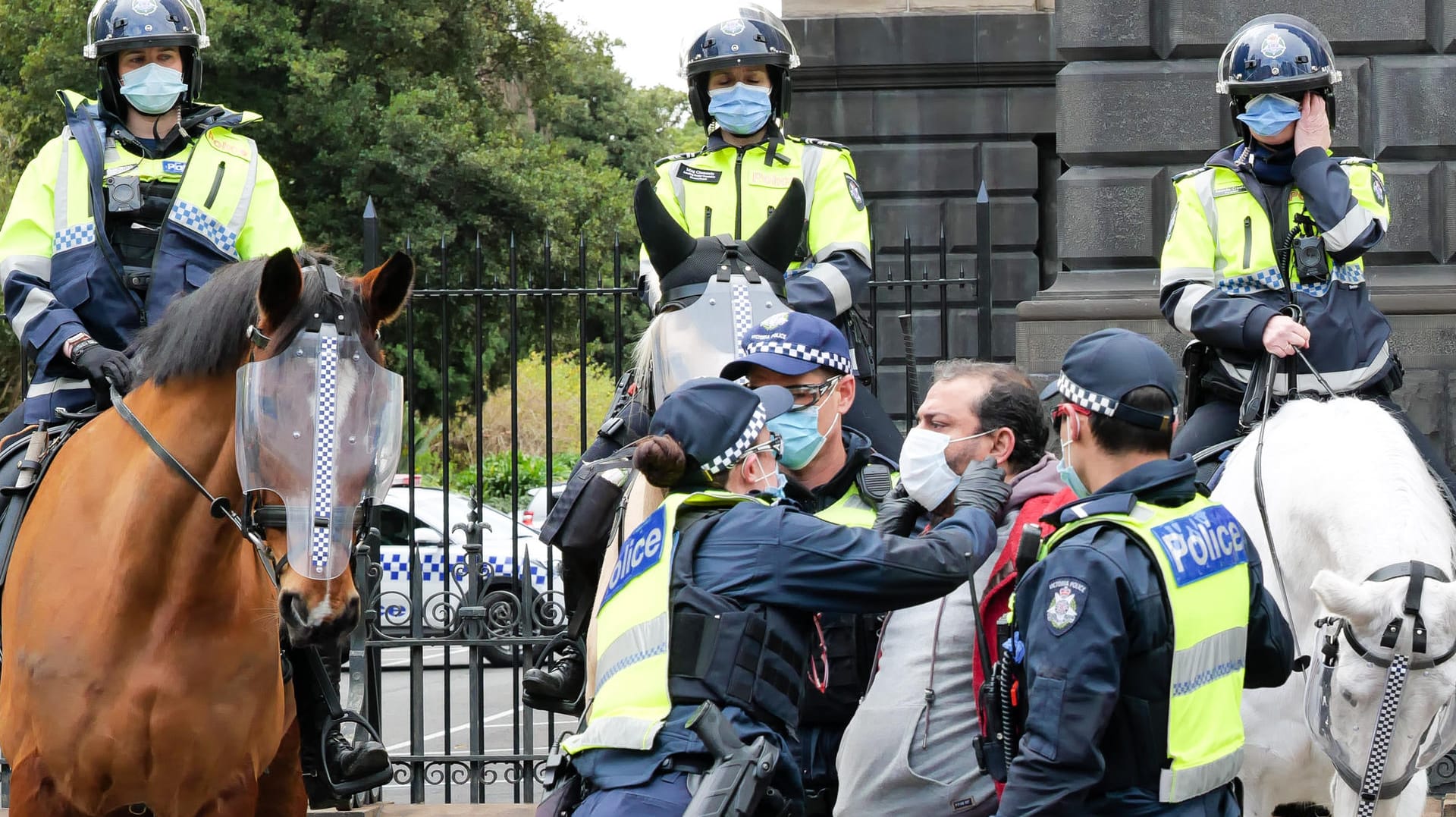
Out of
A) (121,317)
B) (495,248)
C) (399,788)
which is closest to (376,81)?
(495,248)

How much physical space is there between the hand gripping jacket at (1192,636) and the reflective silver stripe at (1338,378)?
2003 mm

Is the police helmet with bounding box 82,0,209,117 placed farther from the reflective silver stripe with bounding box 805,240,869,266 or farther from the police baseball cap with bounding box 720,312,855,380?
the police baseball cap with bounding box 720,312,855,380

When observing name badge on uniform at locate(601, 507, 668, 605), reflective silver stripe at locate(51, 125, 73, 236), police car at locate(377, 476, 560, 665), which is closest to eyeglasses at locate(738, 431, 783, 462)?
name badge on uniform at locate(601, 507, 668, 605)

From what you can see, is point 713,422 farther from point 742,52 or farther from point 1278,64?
point 1278,64

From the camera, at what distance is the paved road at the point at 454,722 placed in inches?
330

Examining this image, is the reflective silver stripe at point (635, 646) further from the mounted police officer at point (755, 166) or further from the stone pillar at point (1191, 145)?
the stone pillar at point (1191, 145)

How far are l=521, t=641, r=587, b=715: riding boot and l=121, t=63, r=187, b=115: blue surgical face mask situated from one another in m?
2.19

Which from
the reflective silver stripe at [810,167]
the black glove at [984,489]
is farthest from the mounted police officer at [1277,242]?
the black glove at [984,489]

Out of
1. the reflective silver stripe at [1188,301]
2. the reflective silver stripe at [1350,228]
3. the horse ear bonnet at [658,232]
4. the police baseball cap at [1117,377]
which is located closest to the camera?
the police baseball cap at [1117,377]

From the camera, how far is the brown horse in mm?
4578

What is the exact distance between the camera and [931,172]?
1305 cm

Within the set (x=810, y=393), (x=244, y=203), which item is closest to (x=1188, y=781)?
(x=810, y=393)

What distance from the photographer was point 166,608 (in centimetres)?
462

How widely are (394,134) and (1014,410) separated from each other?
61.7 ft
